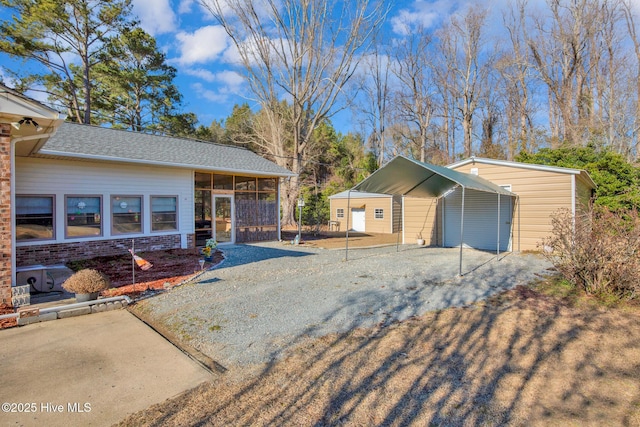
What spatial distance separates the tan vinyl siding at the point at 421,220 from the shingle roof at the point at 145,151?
5.15 meters

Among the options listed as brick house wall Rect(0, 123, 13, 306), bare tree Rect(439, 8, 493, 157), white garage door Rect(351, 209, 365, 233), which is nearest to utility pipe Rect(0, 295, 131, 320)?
brick house wall Rect(0, 123, 13, 306)

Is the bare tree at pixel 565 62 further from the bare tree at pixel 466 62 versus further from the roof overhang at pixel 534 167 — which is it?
the roof overhang at pixel 534 167

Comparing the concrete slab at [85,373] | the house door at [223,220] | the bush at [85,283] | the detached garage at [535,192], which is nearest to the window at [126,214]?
the house door at [223,220]

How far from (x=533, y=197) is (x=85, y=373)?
1214 centimetres

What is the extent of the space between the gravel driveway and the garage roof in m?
2.06

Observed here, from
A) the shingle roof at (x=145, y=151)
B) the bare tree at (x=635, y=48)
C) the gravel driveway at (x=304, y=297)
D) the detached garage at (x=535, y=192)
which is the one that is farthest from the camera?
the bare tree at (x=635, y=48)

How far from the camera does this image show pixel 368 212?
21.8 m

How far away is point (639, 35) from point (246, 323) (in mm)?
25130

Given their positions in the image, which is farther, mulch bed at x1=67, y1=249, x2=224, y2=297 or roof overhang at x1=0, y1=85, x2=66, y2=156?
mulch bed at x1=67, y1=249, x2=224, y2=297

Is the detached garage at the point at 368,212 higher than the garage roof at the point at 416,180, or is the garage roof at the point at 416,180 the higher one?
the garage roof at the point at 416,180

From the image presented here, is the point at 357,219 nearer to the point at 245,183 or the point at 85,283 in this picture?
the point at 245,183

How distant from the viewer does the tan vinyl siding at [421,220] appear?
43.6ft

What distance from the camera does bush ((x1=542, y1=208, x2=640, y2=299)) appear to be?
16.6 ft

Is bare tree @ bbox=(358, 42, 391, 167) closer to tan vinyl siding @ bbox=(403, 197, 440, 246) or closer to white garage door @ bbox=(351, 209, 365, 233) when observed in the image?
white garage door @ bbox=(351, 209, 365, 233)
